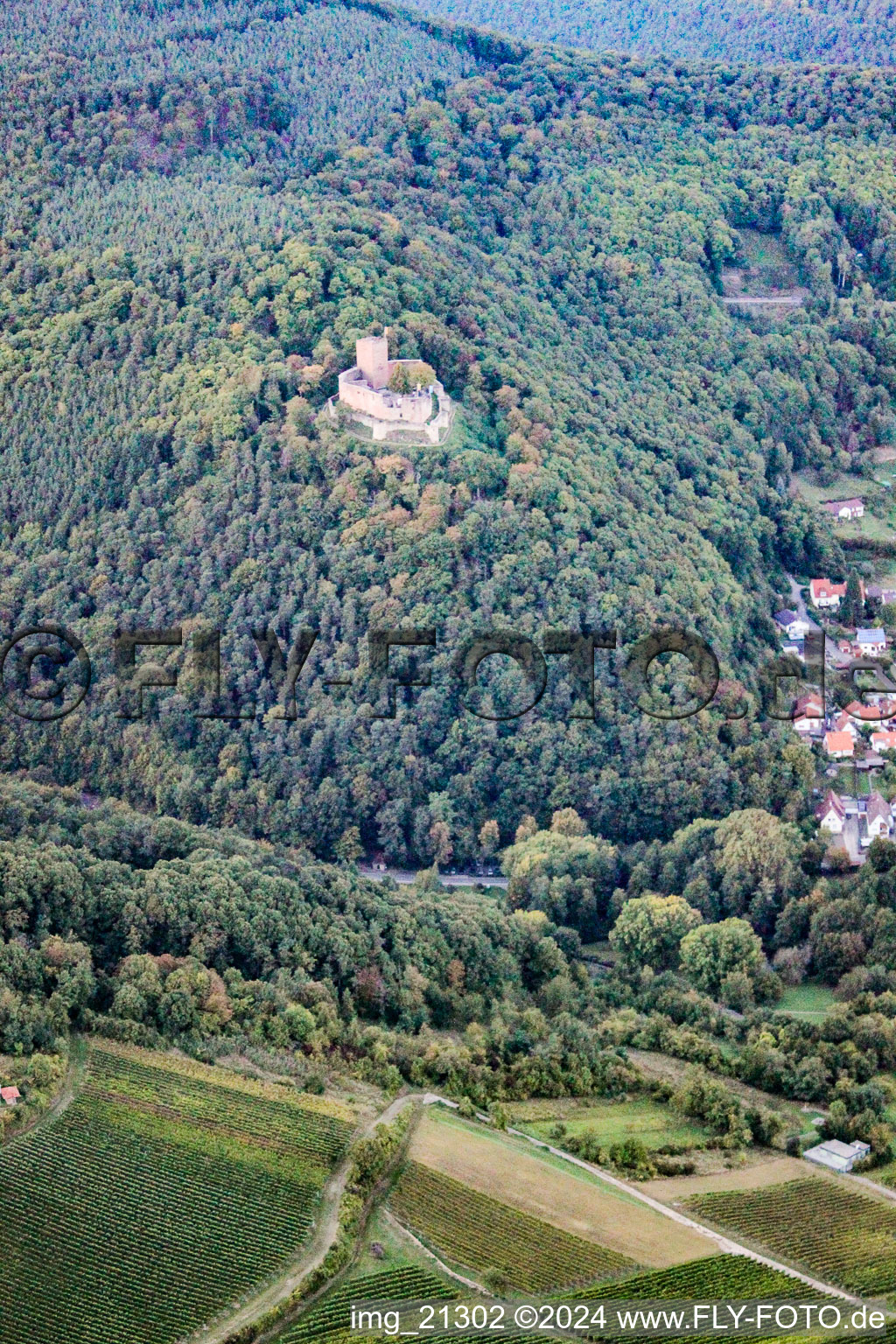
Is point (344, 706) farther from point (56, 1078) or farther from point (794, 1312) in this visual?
point (794, 1312)

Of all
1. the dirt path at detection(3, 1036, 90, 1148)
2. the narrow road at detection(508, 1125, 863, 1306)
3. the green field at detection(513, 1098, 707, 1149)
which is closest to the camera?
the narrow road at detection(508, 1125, 863, 1306)

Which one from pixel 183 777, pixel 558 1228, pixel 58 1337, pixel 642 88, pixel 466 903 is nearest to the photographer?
pixel 58 1337

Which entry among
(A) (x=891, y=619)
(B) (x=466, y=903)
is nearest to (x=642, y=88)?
(A) (x=891, y=619)

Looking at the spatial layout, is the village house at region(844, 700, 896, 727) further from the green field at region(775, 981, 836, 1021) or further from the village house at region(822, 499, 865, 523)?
the green field at region(775, 981, 836, 1021)

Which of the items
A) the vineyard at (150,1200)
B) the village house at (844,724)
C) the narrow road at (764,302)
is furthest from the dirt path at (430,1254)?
the narrow road at (764,302)

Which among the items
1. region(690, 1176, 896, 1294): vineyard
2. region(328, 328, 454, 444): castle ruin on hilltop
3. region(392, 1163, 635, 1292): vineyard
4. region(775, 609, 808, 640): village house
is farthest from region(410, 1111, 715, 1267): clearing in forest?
region(775, 609, 808, 640): village house

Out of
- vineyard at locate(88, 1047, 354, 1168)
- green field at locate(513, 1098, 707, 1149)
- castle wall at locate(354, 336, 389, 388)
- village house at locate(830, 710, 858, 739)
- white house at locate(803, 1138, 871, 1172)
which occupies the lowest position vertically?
green field at locate(513, 1098, 707, 1149)
